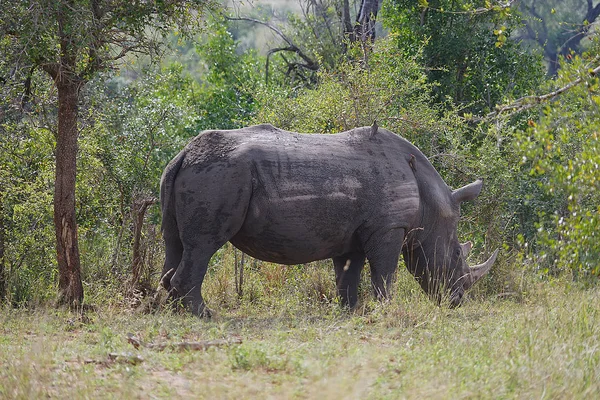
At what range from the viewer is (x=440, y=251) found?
11008mm

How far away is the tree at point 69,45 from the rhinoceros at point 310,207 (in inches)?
41.2

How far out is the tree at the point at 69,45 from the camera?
920 cm

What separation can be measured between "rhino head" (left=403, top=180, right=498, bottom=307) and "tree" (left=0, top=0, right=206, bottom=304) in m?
3.56

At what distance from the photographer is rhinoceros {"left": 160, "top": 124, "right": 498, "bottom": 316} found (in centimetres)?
970

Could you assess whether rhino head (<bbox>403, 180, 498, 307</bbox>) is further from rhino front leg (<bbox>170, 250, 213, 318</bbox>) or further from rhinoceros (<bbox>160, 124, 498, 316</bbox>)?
rhino front leg (<bbox>170, 250, 213, 318</bbox>)

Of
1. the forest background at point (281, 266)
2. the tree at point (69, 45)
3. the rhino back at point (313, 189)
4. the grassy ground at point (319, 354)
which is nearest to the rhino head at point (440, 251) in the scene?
the forest background at point (281, 266)

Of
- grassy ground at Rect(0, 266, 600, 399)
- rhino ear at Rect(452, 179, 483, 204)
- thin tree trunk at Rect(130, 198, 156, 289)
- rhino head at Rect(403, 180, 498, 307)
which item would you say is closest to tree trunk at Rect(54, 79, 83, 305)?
grassy ground at Rect(0, 266, 600, 399)

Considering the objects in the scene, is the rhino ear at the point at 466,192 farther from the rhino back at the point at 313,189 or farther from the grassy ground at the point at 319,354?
the grassy ground at the point at 319,354

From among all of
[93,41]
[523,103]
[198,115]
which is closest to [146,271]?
[93,41]

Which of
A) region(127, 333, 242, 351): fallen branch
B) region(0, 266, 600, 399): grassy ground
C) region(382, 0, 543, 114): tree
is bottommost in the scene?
region(0, 266, 600, 399): grassy ground

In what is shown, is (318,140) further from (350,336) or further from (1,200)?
(1,200)

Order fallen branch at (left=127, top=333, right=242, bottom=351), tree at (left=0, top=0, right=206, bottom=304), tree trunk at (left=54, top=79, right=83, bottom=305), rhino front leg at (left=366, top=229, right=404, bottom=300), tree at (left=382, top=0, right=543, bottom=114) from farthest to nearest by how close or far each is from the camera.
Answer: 1. tree at (left=382, top=0, right=543, bottom=114)
2. rhino front leg at (left=366, top=229, right=404, bottom=300)
3. tree trunk at (left=54, top=79, right=83, bottom=305)
4. tree at (left=0, top=0, right=206, bottom=304)
5. fallen branch at (left=127, top=333, right=242, bottom=351)

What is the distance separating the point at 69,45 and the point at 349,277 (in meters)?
4.16

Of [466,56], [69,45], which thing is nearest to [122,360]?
[69,45]
